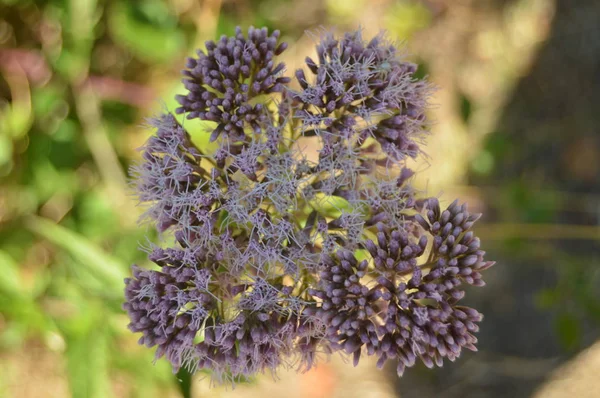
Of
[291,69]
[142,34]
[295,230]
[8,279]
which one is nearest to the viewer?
[295,230]

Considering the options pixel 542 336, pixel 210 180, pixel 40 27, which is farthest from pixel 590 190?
pixel 40 27

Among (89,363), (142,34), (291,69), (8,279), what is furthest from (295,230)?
(291,69)

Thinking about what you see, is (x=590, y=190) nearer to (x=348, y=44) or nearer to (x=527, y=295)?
(x=527, y=295)

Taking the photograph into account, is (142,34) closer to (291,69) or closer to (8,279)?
(291,69)

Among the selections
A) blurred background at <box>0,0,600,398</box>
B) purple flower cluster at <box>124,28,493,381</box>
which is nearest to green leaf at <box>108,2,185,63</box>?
blurred background at <box>0,0,600,398</box>

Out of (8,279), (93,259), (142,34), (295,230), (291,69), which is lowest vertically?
(8,279)

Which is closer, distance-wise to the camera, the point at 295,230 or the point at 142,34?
the point at 295,230
